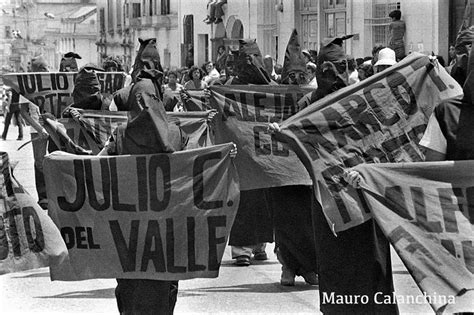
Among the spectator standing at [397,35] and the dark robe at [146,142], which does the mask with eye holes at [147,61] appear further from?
the spectator standing at [397,35]

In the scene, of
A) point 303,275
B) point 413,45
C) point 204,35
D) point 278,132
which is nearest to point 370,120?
point 278,132

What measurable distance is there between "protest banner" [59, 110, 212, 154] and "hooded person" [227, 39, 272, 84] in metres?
0.51

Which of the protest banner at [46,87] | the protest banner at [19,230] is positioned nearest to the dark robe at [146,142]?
the protest banner at [19,230]

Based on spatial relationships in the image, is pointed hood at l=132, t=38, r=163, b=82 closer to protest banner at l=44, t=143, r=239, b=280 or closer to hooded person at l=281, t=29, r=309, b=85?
protest banner at l=44, t=143, r=239, b=280

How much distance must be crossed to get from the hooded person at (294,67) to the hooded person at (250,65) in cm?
22

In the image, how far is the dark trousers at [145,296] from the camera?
832 cm

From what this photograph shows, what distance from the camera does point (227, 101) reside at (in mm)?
11945

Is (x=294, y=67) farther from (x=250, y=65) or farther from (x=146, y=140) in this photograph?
(x=146, y=140)

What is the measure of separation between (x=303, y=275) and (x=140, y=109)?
2890mm

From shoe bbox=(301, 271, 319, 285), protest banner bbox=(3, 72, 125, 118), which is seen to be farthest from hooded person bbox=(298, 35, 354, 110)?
protest banner bbox=(3, 72, 125, 118)

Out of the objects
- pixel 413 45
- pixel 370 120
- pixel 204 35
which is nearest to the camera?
pixel 370 120

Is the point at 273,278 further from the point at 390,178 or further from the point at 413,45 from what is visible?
the point at 413,45

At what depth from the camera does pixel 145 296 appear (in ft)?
27.7

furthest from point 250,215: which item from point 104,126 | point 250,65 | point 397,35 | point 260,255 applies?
point 397,35
